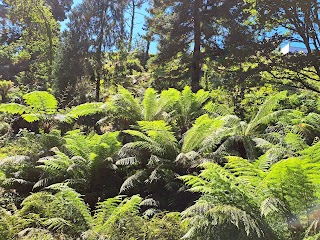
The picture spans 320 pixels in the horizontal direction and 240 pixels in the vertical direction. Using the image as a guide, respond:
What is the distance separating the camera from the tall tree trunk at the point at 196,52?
10.2 metres

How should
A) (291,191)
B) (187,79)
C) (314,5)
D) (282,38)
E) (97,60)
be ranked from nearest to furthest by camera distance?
(291,191) < (314,5) < (282,38) < (187,79) < (97,60)

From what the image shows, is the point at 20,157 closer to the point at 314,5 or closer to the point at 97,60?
the point at 314,5

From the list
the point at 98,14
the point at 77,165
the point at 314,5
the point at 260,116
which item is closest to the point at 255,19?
the point at 314,5

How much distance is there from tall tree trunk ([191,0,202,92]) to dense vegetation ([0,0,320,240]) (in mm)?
37

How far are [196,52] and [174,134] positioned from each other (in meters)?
4.02

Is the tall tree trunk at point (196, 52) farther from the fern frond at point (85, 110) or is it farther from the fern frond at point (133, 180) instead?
the fern frond at point (133, 180)

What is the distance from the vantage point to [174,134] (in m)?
7.07

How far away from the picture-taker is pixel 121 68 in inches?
536

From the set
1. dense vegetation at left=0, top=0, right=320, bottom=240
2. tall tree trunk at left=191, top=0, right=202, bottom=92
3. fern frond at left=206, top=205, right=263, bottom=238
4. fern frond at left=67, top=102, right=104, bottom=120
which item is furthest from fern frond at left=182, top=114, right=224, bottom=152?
tall tree trunk at left=191, top=0, right=202, bottom=92

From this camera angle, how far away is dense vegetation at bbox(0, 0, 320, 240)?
3.12 metres

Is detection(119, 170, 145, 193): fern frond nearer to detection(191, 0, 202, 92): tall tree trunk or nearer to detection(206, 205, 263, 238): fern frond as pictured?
detection(206, 205, 263, 238): fern frond

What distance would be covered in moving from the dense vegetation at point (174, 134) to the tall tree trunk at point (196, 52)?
37 mm

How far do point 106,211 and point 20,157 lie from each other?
2830 mm

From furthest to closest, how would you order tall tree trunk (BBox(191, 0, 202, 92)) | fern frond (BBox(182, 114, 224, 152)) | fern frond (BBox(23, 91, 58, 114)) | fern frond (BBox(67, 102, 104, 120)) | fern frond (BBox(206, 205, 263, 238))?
tall tree trunk (BBox(191, 0, 202, 92)) < fern frond (BBox(67, 102, 104, 120)) < fern frond (BBox(23, 91, 58, 114)) < fern frond (BBox(182, 114, 224, 152)) < fern frond (BBox(206, 205, 263, 238))
